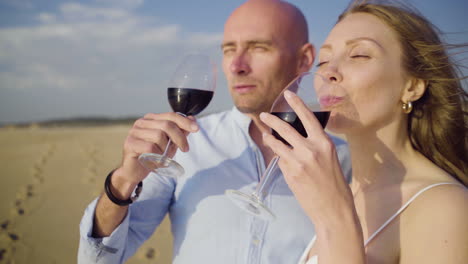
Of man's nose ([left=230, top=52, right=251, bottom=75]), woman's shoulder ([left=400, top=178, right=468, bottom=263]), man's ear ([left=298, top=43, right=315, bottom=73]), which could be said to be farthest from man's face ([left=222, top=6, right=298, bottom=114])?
woman's shoulder ([left=400, top=178, right=468, bottom=263])

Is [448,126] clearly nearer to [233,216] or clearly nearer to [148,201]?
[233,216]

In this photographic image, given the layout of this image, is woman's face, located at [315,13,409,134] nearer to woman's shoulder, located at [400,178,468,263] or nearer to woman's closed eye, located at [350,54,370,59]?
woman's closed eye, located at [350,54,370,59]

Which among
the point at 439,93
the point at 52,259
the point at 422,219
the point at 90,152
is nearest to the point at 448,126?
the point at 439,93

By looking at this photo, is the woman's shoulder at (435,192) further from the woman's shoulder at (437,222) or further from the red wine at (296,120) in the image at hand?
the red wine at (296,120)

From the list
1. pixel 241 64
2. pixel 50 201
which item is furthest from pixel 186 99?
pixel 50 201

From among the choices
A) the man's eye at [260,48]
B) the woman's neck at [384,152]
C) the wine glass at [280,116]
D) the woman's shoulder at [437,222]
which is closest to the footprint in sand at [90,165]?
the man's eye at [260,48]

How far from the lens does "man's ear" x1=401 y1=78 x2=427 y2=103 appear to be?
5.75 feet

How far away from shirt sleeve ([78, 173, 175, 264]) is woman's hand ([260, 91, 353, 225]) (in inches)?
52.4

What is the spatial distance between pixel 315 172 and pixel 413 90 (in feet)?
3.06

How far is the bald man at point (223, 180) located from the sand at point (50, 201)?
3.92 meters

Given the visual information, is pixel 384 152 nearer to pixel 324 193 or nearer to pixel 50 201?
pixel 324 193

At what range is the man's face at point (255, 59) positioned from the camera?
2.85 metres

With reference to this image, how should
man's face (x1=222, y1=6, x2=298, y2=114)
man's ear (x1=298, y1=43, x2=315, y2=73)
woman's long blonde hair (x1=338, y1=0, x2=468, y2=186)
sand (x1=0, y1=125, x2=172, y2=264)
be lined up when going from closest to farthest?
woman's long blonde hair (x1=338, y1=0, x2=468, y2=186) < man's face (x1=222, y1=6, x2=298, y2=114) < man's ear (x1=298, y1=43, x2=315, y2=73) < sand (x1=0, y1=125, x2=172, y2=264)

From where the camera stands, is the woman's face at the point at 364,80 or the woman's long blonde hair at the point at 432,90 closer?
the woman's face at the point at 364,80
